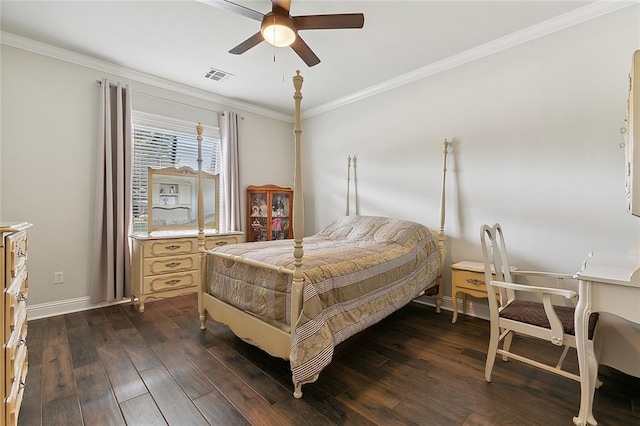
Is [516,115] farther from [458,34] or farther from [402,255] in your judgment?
[402,255]

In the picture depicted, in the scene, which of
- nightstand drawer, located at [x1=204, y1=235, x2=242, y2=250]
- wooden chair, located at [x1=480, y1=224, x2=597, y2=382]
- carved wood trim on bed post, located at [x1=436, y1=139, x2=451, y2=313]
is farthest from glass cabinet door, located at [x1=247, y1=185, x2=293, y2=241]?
wooden chair, located at [x1=480, y1=224, x2=597, y2=382]

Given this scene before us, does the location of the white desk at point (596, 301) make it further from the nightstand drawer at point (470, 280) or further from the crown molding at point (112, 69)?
the crown molding at point (112, 69)

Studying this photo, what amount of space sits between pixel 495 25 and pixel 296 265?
2.79 metres

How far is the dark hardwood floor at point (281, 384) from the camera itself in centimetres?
153

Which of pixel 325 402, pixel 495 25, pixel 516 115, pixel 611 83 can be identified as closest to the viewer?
pixel 325 402

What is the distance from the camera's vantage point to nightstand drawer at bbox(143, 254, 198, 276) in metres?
3.11

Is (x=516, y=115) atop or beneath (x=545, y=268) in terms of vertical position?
atop

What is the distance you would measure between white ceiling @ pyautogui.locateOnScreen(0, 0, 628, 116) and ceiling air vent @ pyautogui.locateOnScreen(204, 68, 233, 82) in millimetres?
73

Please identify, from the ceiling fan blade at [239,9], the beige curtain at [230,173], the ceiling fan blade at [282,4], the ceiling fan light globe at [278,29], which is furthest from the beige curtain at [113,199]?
the ceiling fan blade at [282,4]

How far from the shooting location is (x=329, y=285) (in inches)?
73.5

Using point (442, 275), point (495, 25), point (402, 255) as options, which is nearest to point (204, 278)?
point (402, 255)

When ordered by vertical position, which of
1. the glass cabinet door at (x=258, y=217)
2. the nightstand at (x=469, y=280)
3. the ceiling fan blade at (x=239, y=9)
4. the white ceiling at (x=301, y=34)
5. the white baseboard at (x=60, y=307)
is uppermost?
the white ceiling at (x=301, y=34)

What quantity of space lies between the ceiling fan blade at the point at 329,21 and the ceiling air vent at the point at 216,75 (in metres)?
1.71

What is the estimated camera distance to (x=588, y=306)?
1360mm
